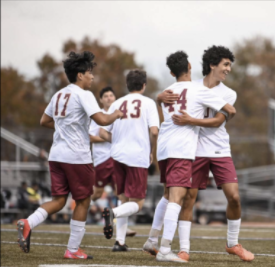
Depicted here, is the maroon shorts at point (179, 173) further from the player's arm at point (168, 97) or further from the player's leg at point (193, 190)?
the player's arm at point (168, 97)

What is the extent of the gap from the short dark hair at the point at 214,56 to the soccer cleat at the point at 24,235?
2.35 metres

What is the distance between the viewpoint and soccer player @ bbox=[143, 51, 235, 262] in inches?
261

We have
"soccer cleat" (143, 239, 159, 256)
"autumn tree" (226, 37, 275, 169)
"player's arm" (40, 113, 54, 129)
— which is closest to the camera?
"soccer cleat" (143, 239, 159, 256)

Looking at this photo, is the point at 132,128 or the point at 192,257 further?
the point at 132,128

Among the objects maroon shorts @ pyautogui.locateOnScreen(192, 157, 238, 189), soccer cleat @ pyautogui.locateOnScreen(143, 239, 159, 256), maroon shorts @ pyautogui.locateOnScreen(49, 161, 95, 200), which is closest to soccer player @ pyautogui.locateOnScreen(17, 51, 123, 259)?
maroon shorts @ pyautogui.locateOnScreen(49, 161, 95, 200)

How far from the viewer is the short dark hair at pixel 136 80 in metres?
8.20

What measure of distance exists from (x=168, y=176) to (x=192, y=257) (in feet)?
3.11

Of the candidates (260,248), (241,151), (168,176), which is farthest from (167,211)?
(241,151)

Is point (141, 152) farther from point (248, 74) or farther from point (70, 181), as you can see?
point (248, 74)

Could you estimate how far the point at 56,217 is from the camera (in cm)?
1939

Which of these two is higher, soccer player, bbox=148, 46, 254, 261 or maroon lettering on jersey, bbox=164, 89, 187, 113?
maroon lettering on jersey, bbox=164, 89, 187, 113

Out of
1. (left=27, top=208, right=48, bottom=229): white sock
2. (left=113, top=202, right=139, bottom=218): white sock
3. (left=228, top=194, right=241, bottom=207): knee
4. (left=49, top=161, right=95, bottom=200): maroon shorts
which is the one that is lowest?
(left=113, top=202, right=139, bottom=218): white sock

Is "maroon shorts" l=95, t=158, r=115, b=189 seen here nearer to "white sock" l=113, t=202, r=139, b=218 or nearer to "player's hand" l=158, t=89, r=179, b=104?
"white sock" l=113, t=202, r=139, b=218

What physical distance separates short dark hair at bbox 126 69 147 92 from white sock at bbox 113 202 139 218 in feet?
4.43
